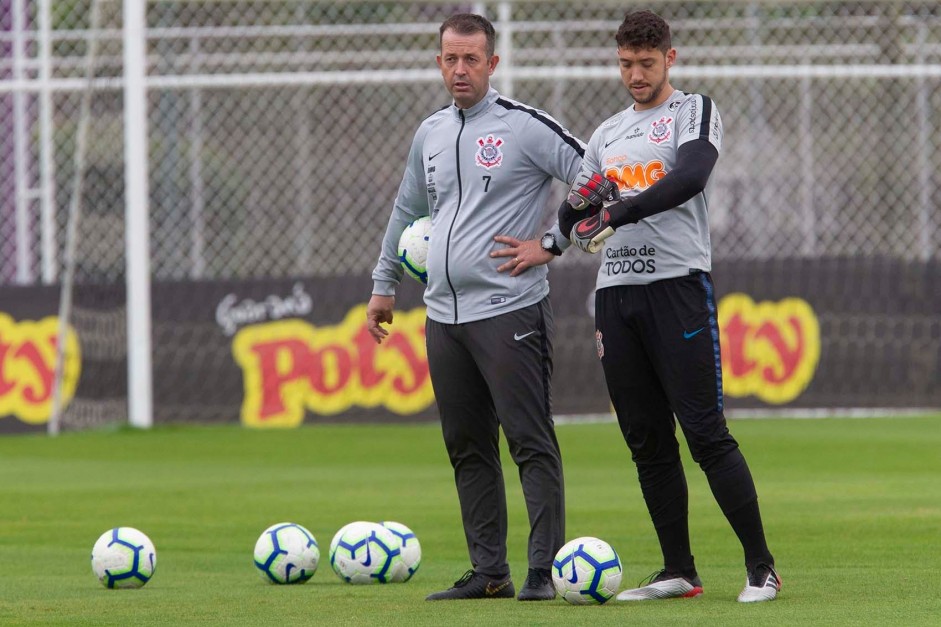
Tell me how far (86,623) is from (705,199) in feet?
8.32

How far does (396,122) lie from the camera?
1620cm

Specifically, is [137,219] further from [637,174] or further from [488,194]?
[637,174]

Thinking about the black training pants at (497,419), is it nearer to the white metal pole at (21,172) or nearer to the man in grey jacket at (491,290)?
the man in grey jacket at (491,290)

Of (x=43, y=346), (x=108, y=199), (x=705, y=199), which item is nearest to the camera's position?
(x=705, y=199)

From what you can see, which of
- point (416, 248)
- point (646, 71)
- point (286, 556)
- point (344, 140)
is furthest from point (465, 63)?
point (344, 140)

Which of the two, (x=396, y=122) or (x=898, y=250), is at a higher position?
(x=396, y=122)

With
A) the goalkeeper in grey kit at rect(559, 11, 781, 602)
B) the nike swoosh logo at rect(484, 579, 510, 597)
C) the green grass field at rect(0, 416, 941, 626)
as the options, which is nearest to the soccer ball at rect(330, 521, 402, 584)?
the green grass field at rect(0, 416, 941, 626)

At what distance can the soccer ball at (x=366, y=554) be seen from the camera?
651cm

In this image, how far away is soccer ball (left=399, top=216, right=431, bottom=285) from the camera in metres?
6.33

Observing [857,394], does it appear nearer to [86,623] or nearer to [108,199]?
[108,199]

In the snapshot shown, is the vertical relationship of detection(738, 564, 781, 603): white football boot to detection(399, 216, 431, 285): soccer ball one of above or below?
below

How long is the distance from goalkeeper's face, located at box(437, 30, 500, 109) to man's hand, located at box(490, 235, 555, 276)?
21.4 inches

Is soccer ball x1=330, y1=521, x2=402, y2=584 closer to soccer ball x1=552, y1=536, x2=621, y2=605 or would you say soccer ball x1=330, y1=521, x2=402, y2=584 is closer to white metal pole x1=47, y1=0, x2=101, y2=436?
soccer ball x1=552, y1=536, x2=621, y2=605

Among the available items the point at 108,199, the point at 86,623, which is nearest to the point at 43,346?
the point at 108,199
